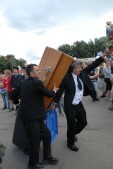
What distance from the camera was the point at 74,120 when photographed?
5559 mm

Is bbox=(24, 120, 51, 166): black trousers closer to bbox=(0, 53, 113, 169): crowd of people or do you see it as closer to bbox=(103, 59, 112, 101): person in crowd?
bbox=(0, 53, 113, 169): crowd of people

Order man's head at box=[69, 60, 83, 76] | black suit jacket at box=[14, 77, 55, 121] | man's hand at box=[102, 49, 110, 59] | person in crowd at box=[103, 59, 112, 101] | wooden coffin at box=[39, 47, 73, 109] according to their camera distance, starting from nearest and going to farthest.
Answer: black suit jacket at box=[14, 77, 55, 121]
wooden coffin at box=[39, 47, 73, 109]
man's head at box=[69, 60, 83, 76]
man's hand at box=[102, 49, 110, 59]
person in crowd at box=[103, 59, 112, 101]

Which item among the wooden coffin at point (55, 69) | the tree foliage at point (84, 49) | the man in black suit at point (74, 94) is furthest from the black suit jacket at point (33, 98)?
the tree foliage at point (84, 49)

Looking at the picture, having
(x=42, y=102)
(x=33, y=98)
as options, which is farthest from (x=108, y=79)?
(x=33, y=98)

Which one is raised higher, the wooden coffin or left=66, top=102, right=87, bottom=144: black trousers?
the wooden coffin

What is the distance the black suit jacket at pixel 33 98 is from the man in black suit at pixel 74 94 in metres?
0.80

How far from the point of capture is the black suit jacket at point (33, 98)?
4637 millimetres

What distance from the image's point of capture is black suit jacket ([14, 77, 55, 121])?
464 centimetres

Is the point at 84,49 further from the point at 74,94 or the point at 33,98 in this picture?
the point at 33,98

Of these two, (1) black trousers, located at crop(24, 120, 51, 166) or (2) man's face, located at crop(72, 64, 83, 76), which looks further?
(2) man's face, located at crop(72, 64, 83, 76)

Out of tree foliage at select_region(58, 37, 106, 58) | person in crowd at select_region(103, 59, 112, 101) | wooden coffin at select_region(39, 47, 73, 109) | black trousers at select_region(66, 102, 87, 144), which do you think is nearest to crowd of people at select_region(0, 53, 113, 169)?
black trousers at select_region(66, 102, 87, 144)

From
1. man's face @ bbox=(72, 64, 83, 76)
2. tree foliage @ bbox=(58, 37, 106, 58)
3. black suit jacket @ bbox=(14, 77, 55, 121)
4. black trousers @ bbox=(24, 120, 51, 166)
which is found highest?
tree foliage @ bbox=(58, 37, 106, 58)

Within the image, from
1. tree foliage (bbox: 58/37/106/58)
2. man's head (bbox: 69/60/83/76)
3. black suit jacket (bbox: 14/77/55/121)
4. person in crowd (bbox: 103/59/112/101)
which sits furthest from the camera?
tree foliage (bbox: 58/37/106/58)

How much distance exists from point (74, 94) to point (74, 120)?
1.70 ft
